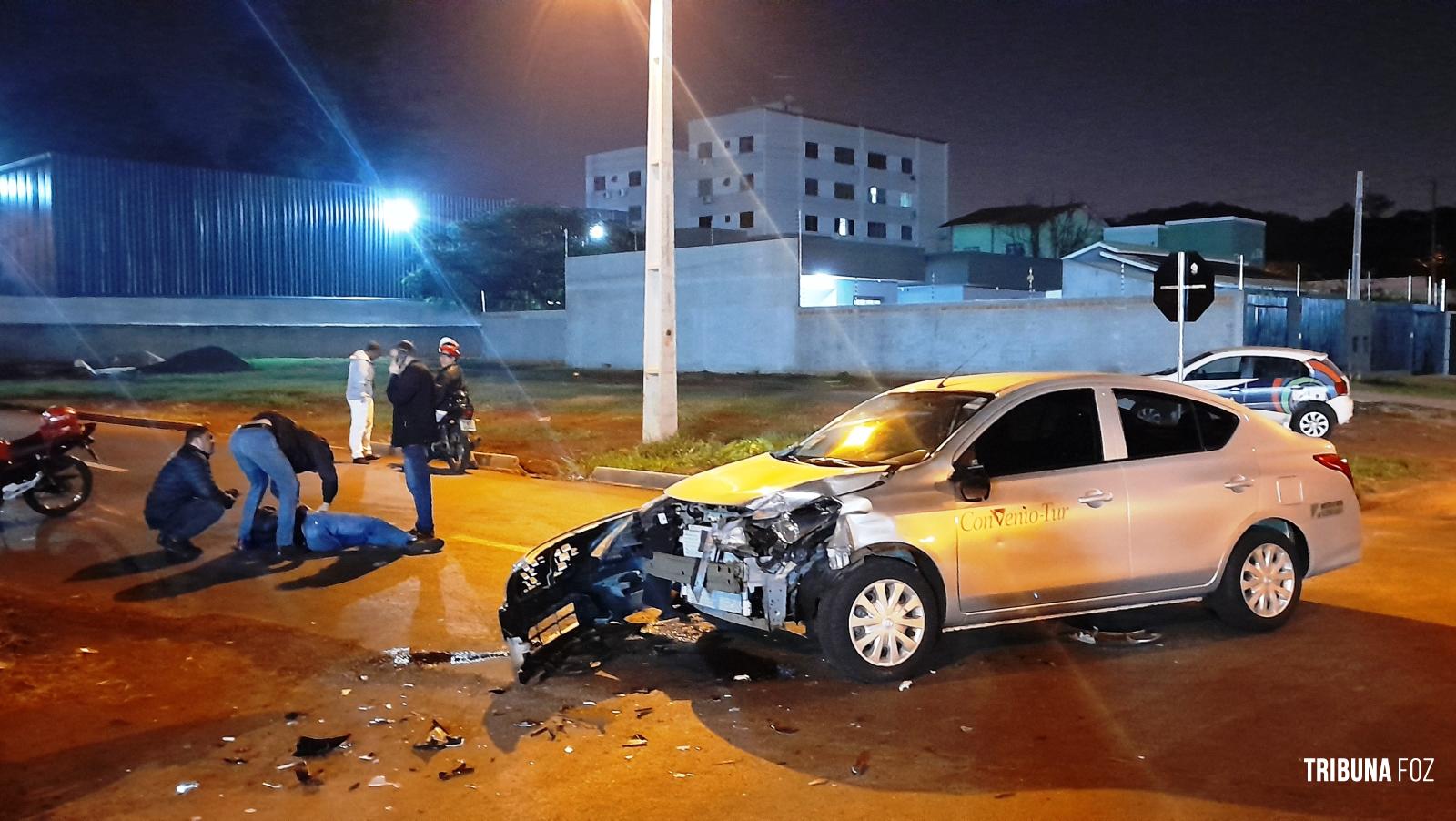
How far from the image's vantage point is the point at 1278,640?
685 cm

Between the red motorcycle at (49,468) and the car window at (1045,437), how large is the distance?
30.5ft

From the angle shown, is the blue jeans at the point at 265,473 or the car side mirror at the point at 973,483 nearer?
the car side mirror at the point at 973,483

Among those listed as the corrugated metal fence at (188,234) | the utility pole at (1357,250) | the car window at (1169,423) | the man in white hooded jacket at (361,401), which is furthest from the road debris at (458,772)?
the corrugated metal fence at (188,234)

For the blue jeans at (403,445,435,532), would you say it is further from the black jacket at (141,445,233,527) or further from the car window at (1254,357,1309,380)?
the car window at (1254,357,1309,380)

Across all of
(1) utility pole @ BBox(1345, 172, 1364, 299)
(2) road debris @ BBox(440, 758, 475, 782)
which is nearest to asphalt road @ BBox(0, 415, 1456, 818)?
(2) road debris @ BBox(440, 758, 475, 782)

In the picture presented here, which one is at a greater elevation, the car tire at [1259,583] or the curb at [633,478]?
the car tire at [1259,583]

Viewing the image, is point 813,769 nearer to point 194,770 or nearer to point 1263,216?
point 194,770

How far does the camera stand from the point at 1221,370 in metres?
18.1

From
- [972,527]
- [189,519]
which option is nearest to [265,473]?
[189,519]

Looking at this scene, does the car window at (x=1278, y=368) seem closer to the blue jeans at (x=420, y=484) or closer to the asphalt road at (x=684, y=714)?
the asphalt road at (x=684, y=714)

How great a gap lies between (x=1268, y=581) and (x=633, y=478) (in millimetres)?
8534

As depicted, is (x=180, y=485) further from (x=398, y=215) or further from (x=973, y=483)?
(x=398, y=215)

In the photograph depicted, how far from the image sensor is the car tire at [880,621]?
597 cm

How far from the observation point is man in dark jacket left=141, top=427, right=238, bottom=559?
940cm
